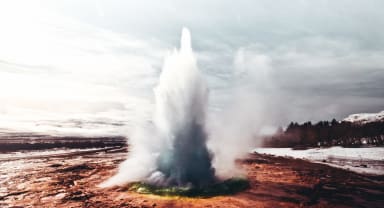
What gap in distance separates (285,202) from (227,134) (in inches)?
1132

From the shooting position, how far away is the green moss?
16453 mm

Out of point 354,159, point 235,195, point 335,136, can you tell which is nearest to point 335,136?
point 335,136

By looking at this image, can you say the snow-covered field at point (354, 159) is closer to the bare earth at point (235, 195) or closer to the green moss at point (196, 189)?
the bare earth at point (235, 195)

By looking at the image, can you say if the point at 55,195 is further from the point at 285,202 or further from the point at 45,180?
the point at 285,202

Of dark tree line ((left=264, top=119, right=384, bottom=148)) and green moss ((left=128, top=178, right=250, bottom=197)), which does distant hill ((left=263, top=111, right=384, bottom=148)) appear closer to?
dark tree line ((left=264, top=119, right=384, bottom=148))

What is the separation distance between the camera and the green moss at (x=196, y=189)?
16453mm

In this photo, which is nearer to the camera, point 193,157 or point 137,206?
point 137,206

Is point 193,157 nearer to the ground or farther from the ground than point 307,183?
farther from the ground

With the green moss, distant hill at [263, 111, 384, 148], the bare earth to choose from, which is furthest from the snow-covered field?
distant hill at [263, 111, 384, 148]

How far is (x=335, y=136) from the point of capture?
257 feet

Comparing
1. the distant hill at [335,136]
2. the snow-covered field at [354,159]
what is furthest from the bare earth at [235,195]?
the distant hill at [335,136]

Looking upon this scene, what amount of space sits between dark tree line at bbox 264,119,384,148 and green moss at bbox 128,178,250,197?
60.3 meters

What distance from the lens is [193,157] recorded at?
18875 mm

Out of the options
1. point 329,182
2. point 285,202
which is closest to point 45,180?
point 285,202
